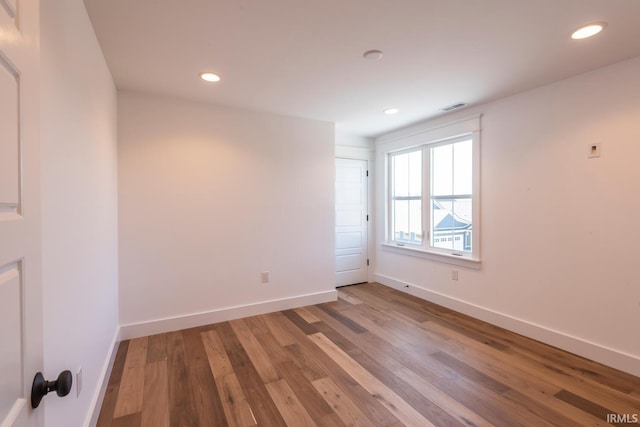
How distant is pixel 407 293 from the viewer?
426 centimetres

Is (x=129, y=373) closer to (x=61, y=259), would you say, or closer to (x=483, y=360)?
(x=61, y=259)

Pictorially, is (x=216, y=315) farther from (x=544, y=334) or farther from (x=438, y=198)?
(x=544, y=334)

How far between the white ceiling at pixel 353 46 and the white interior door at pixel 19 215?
1.27 m

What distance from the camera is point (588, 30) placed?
191 cm

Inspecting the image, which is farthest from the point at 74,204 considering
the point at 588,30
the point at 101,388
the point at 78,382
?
the point at 588,30

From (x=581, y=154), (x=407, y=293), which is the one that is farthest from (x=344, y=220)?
(x=581, y=154)

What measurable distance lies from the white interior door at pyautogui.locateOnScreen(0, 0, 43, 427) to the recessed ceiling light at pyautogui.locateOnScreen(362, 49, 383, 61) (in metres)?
1.89

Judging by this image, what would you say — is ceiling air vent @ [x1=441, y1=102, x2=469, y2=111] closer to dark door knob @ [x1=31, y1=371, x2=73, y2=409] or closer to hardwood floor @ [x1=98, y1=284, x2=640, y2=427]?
hardwood floor @ [x1=98, y1=284, x2=640, y2=427]

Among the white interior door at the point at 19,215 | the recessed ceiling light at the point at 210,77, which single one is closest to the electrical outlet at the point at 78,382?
the white interior door at the point at 19,215

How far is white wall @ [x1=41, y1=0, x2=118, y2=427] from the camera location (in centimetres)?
119

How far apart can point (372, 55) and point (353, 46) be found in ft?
0.60

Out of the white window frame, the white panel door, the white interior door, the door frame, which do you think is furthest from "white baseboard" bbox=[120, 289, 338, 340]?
the white interior door

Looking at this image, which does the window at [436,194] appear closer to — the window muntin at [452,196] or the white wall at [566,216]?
the window muntin at [452,196]

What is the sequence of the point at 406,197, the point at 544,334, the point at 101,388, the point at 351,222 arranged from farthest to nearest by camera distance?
the point at 351,222, the point at 406,197, the point at 544,334, the point at 101,388
